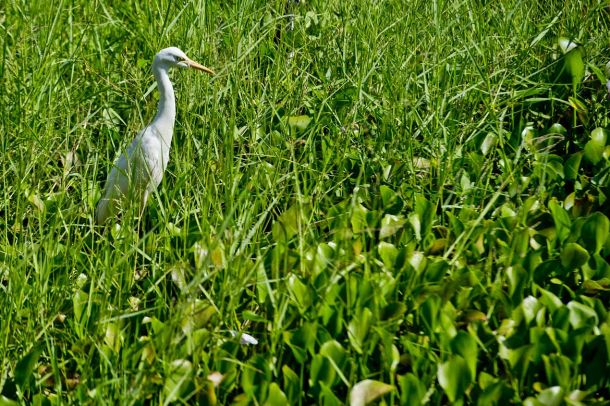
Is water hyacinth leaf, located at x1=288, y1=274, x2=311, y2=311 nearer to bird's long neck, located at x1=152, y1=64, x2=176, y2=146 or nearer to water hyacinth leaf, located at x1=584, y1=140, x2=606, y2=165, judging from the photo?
bird's long neck, located at x1=152, y1=64, x2=176, y2=146

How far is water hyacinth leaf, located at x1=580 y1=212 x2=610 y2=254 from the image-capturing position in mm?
2793

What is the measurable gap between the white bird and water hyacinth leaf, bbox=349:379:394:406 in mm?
1164

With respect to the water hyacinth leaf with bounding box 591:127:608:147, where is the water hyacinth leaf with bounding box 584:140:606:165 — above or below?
below

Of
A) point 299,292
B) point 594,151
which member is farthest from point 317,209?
point 594,151

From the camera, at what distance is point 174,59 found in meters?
3.32

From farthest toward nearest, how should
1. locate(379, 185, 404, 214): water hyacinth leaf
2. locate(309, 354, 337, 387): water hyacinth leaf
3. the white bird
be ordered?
the white bird < locate(379, 185, 404, 214): water hyacinth leaf < locate(309, 354, 337, 387): water hyacinth leaf

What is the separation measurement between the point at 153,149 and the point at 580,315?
1.43 meters

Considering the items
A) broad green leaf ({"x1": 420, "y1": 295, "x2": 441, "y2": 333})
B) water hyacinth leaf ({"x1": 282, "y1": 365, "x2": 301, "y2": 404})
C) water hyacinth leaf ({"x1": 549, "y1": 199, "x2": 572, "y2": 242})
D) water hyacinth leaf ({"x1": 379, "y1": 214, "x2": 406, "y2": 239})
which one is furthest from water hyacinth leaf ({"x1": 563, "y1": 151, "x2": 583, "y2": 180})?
water hyacinth leaf ({"x1": 282, "y1": 365, "x2": 301, "y2": 404})

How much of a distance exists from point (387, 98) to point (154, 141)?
798 mm

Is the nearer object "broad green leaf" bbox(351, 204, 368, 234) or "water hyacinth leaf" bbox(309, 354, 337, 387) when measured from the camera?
"water hyacinth leaf" bbox(309, 354, 337, 387)

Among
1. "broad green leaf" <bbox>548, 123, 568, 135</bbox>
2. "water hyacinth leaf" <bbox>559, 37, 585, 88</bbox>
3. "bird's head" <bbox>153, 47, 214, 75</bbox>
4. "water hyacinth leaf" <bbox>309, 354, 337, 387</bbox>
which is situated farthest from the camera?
"water hyacinth leaf" <bbox>559, 37, 585, 88</bbox>

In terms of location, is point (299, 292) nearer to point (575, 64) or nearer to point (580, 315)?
point (580, 315)

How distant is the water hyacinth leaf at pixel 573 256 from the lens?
8.84 ft

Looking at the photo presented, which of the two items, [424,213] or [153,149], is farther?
[153,149]
